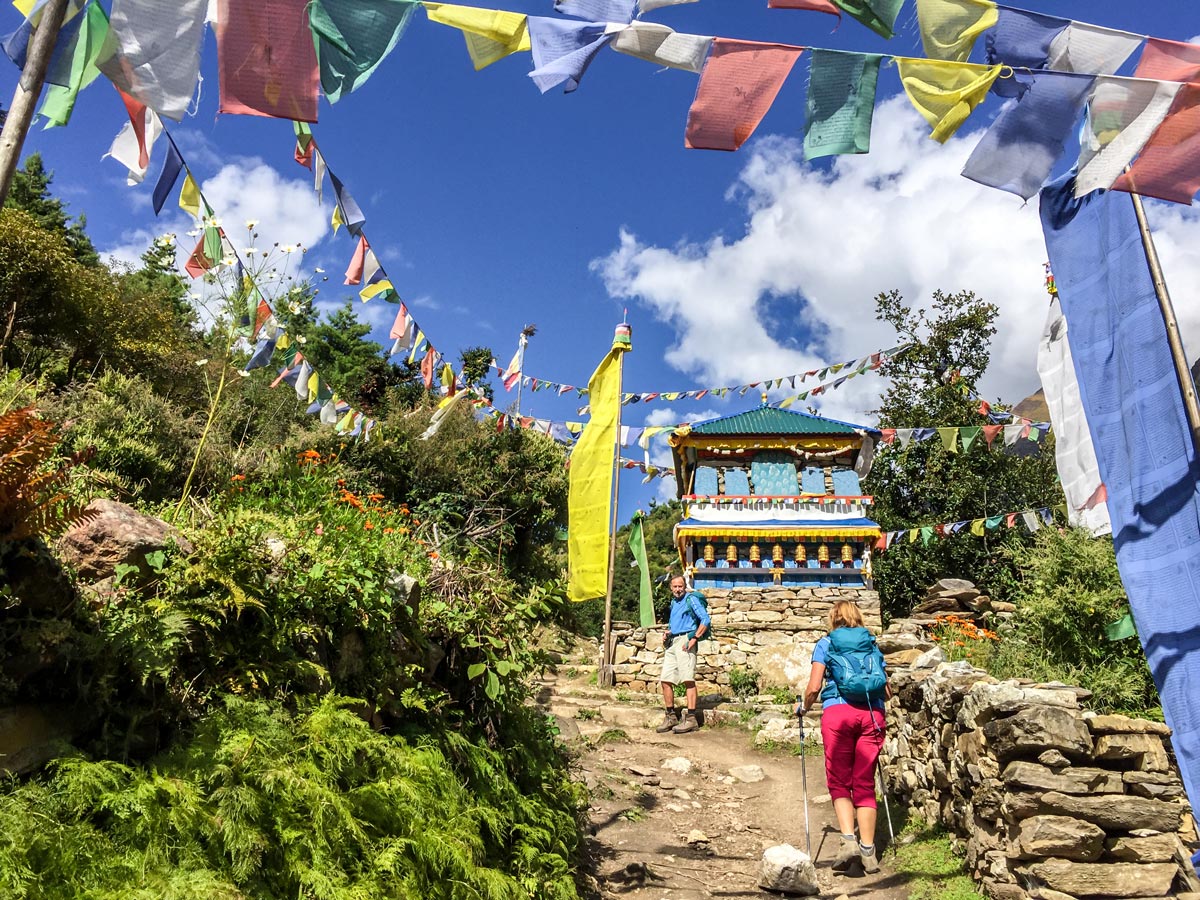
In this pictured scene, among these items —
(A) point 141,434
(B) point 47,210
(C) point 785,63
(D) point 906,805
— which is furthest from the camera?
(B) point 47,210

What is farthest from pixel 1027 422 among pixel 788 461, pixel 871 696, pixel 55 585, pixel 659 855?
pixel 55 585

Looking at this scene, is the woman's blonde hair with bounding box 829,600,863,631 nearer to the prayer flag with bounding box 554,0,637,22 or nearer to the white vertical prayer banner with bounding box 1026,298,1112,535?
the white vertical prayer banner with bounding box 1026,298,1112,535

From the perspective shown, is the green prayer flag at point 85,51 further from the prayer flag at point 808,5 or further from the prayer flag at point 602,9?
the prayer flag at point 808,5

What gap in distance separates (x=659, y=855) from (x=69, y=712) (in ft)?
13.0

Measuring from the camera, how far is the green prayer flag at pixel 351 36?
3.73m

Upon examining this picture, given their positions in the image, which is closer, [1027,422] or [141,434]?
[141,434]

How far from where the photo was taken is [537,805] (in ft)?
14.0

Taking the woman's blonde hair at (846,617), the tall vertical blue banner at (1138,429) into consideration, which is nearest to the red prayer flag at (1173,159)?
the tall vertical blue banner at (1138,429)

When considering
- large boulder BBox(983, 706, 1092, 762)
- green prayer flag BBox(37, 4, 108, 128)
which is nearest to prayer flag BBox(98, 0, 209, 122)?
green prayer flag BBox(37, 4, 108, 128)

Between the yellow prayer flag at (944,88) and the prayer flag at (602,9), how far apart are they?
1.56 meters

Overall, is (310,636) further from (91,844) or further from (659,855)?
(659,855)

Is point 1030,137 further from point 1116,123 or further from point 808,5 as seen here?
point 808,5

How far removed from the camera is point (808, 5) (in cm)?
393

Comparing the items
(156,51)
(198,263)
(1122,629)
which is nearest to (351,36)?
(156,51)
